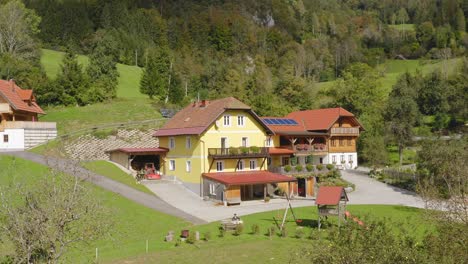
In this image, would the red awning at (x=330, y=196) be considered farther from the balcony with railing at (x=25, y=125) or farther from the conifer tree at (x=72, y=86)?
the conifer tree at (x=72, y=86)

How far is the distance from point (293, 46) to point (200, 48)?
2857 cm

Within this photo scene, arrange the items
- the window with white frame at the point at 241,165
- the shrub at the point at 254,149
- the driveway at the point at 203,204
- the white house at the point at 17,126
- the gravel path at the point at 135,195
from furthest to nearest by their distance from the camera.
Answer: the white house at the point at 17,126
the window with white frame at the point at 241,165
the shrub at the point at 254,149
the driveway at the point at 203,204
the gravel path at the point at 135,195

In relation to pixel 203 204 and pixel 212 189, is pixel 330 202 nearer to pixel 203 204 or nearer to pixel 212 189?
pixel 203 204

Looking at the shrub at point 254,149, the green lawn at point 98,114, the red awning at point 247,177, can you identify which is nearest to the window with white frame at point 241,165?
the red awning at point 247,177

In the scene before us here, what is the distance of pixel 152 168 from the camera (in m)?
49.8

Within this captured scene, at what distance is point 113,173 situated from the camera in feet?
152

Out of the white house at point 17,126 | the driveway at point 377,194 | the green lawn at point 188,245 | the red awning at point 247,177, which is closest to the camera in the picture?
the green lawn at point 188,245

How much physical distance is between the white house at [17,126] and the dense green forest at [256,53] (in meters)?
16.0

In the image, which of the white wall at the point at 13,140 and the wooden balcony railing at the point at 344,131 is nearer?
the white wall at the point at 13,140

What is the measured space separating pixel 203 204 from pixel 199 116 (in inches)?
420

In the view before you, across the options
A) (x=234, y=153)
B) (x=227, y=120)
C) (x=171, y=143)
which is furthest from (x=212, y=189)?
(x=171, y=143)

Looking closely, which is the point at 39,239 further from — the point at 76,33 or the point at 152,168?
the point at 76,33

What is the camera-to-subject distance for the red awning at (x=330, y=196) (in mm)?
31094

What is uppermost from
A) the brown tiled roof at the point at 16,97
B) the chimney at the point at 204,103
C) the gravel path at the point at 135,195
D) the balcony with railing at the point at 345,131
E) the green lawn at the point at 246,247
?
the brown tiled roof at the point at 16,97
